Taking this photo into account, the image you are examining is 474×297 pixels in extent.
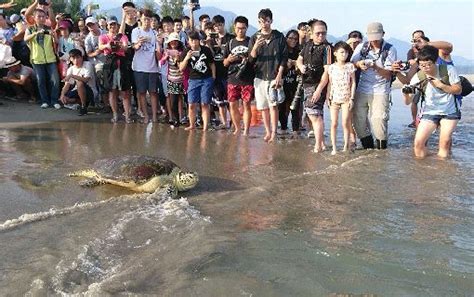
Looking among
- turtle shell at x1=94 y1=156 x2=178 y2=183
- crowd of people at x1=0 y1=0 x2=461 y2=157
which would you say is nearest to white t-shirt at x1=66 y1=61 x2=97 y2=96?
crowd of people at x1=0 y1=0 x2=461 y2=157

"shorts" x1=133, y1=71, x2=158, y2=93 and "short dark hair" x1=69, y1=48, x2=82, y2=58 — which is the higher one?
"short dark hair" x1=69, y1=48, x2=82, y2=58

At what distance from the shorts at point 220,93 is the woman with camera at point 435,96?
10.5ft

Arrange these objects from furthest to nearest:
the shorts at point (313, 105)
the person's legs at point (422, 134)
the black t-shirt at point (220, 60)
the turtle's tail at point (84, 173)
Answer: the black t-shirt at point (220, 60)
the shorts at point (313, 105)
the person's legs at point (422, 134)
the turtle's tail at point (84, 173)

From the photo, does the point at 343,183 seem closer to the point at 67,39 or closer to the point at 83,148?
the point at 83,148

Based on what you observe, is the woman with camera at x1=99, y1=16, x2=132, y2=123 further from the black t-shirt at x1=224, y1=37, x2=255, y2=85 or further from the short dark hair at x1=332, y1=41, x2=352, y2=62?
the short dark hair at x1=332, y1=41, x2=352, y2=62

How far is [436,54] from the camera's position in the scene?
604cm

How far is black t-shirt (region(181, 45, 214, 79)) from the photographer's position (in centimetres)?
777

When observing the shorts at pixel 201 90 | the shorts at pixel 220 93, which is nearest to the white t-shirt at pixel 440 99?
the shorts at pixel 201 90

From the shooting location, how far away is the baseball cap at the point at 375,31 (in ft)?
21.3

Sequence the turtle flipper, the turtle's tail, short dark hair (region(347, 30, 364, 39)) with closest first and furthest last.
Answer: the turtle flipper < the turtle's tail < short dark hair (region(347, 30, 364, 39))

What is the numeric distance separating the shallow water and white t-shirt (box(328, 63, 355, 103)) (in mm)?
833

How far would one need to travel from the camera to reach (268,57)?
7.33 m

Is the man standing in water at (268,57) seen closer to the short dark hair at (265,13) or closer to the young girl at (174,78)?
the short dark hair at (265,13)

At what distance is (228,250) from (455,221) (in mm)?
1974
